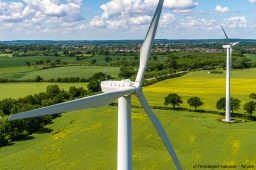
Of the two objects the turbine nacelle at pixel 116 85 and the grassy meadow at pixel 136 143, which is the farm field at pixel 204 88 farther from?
the turbine nacelle at pixel 116 85

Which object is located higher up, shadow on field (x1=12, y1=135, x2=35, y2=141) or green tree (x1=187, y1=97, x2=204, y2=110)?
green tree (x1=187, y1=97, x2=204, y2=110)

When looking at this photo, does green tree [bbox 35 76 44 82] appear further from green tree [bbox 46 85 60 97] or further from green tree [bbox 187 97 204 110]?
green tree [bbox 187 97 204 110]

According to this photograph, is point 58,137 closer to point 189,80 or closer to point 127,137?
point 127,137

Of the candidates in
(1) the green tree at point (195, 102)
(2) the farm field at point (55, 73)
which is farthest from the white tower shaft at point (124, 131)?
(2) the farm field at point (55, 73)

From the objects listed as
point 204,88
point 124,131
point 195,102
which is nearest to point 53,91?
point 195,102

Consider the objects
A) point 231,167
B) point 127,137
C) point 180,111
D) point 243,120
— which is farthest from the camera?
point 180,111

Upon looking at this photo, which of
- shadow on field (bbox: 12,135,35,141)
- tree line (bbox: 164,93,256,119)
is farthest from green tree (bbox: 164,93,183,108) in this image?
shadow on field (bbox: 12,135,35,141)

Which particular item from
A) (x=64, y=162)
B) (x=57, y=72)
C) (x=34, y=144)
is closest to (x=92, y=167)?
(x=64, y=162)
